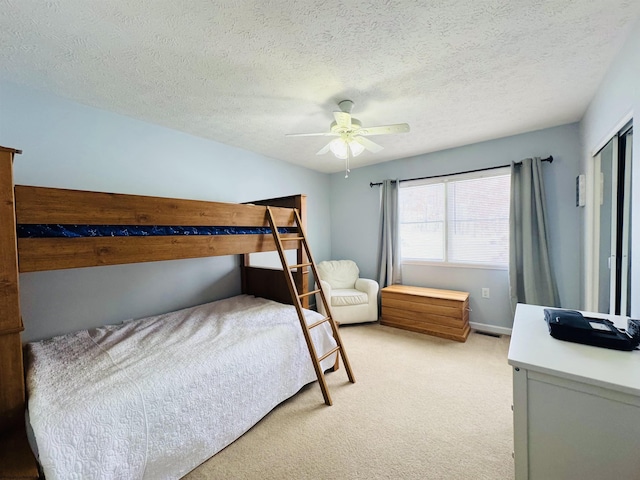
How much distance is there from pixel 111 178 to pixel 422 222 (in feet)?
12.0

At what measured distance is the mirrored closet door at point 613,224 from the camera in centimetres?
178

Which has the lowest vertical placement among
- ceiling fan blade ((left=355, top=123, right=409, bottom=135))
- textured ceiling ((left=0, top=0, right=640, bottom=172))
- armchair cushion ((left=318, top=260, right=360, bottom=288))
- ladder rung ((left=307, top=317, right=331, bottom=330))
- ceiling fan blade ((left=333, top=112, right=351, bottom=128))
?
ladder rung ((left=307, top=317, right=331, bottom=330))

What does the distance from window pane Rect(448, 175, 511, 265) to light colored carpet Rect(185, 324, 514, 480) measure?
4.24 ft

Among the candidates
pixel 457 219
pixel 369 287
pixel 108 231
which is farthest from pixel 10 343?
pixel 457 219

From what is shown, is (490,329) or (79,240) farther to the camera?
(490,329)

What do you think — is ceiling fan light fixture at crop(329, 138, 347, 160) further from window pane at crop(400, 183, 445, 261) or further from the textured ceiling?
window pane at crop(400, 183, 445, 261)

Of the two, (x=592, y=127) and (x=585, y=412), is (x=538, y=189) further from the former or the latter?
(x=585, y=412)

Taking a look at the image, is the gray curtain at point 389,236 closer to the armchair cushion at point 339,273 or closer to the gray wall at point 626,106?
Result: the armchair cushion at point 339,273

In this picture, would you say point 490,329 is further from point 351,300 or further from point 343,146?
point 343,146

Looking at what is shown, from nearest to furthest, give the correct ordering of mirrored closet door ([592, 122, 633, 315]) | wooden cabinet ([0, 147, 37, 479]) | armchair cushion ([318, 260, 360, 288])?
1. wooden cabinet ([0, 147, 37, 479])
2. mirrored closet door ([592, 122, 633, 315])
3. armchair cushion ([318, 260, 360, 288])

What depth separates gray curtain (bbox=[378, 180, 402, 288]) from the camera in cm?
387

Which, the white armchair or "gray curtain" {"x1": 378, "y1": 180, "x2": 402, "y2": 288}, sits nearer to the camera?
the white armchair

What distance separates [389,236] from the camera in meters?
3.87

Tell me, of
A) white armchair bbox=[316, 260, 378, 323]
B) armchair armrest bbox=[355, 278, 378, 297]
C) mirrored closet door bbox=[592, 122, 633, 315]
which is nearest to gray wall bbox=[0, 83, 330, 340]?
white armchair bbox=[316, 260, 378, 323]
